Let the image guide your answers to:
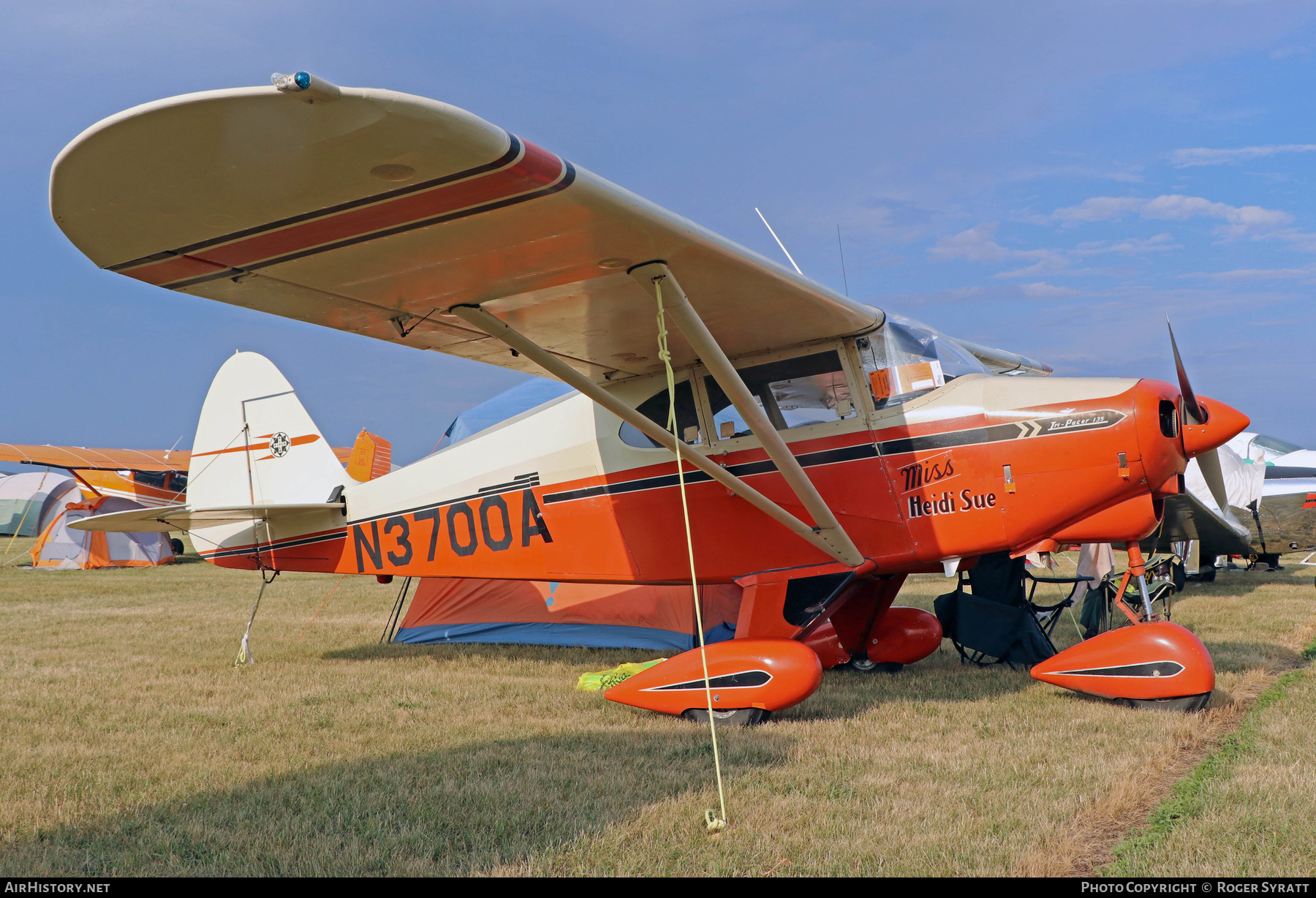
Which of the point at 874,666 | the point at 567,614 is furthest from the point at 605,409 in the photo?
the point at 567,614

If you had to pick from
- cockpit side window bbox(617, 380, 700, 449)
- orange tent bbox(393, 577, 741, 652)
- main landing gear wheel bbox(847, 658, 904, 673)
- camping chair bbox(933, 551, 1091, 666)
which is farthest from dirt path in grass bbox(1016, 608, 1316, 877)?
orange tent bbox(393, 577, 741, 652)

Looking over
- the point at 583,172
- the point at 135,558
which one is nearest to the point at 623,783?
the point at 583,172

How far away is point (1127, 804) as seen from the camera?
3639mm

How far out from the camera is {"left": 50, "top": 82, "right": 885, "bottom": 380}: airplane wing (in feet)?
9.11

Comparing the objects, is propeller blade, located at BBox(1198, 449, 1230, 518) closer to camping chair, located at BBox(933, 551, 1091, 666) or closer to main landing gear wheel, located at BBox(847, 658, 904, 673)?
camping chair, located at BBox(933, 551, 1091, 666)

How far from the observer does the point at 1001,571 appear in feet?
23.2

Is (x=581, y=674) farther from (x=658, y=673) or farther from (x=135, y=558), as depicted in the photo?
(x=135, y=558)

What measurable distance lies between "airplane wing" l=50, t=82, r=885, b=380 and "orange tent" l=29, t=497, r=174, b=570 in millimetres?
18376

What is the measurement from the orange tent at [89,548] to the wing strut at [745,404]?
63.1ft

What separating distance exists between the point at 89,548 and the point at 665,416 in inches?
762

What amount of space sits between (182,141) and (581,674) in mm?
5240

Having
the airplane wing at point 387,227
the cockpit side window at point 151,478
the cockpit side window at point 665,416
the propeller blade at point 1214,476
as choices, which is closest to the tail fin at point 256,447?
the airplane wing at point 387,227

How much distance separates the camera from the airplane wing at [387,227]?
2775 mm

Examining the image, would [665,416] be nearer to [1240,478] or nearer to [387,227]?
[387,227]
